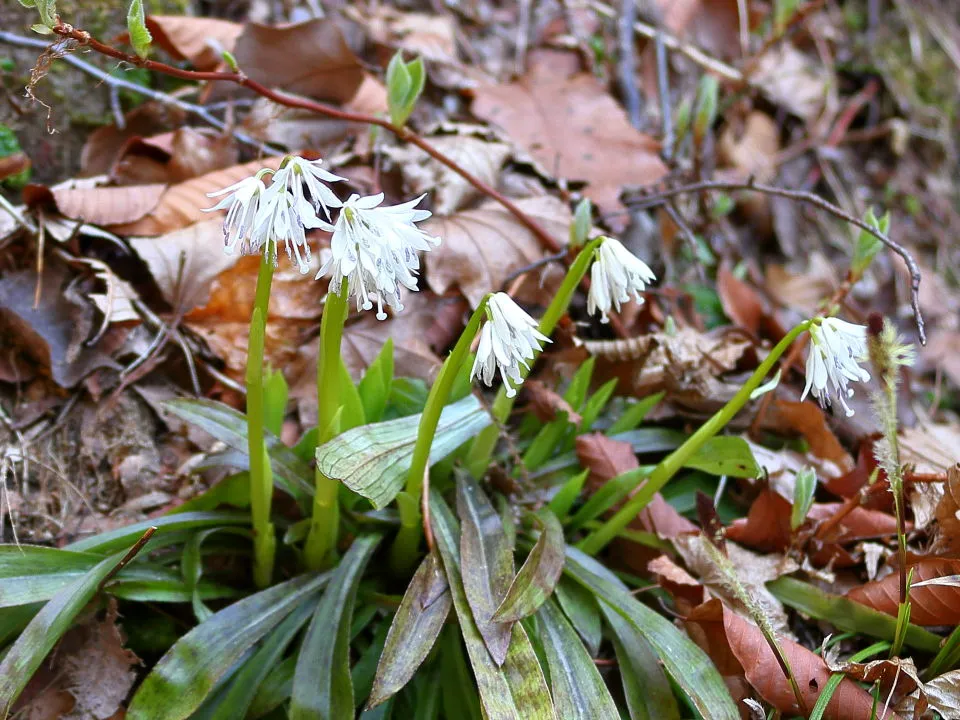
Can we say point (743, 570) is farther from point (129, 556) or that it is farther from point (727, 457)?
point (129, 556)

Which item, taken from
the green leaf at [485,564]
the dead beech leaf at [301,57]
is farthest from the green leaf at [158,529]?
the dead beech leaf at [301,57]

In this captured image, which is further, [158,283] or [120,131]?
[120,131]

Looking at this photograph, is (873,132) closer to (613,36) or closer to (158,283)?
(613,36)

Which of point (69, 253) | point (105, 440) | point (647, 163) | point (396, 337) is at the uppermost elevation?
point (647, 163)

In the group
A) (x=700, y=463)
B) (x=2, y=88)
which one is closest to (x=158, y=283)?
(x=2, y=88)

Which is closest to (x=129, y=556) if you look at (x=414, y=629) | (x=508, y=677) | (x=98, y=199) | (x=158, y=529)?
(x=158, y=529)

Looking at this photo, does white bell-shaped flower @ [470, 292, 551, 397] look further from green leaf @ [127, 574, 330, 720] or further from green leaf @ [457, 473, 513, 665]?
green leaf @ [127, 574, 330, 720]

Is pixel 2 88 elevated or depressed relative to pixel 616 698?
elevated
